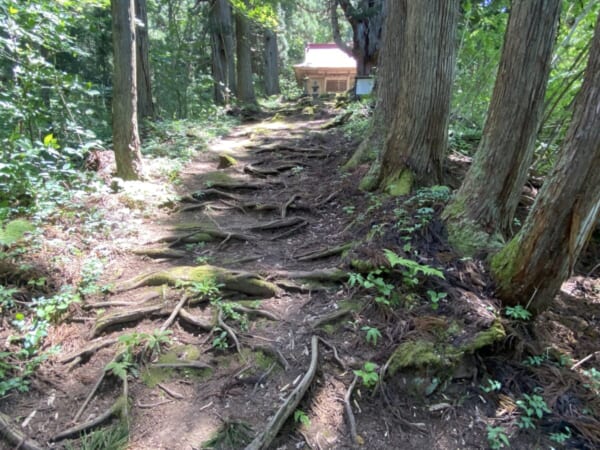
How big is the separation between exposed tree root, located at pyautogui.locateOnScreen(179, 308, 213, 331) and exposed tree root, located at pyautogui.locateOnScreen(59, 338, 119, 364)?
0.61 m

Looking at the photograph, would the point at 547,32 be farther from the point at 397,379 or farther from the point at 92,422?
the point at 92,422

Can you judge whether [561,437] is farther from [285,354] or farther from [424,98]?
[424,98]

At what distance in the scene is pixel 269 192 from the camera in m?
7.52

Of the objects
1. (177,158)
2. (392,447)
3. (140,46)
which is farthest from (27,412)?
(140,46)

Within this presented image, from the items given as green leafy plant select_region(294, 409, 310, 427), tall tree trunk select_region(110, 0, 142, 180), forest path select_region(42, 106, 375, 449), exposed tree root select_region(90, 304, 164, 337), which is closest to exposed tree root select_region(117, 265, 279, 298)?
forest path select_region(42, 106, 375, 449)

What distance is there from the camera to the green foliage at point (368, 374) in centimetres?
311

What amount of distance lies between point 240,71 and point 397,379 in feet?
57.8

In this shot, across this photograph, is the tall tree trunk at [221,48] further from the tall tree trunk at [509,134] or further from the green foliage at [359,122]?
the tall tree trunk at [509,134]

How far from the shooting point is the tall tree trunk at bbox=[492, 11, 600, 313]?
9.43 ft

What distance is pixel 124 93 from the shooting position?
688 cm

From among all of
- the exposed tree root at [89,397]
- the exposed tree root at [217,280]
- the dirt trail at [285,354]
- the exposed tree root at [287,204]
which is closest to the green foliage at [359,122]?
the exposed tree root at [287,204]

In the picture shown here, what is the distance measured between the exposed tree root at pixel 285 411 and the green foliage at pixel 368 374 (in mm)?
370

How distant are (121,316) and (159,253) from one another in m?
1.41

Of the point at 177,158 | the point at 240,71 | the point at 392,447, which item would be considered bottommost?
the point at 392,447
